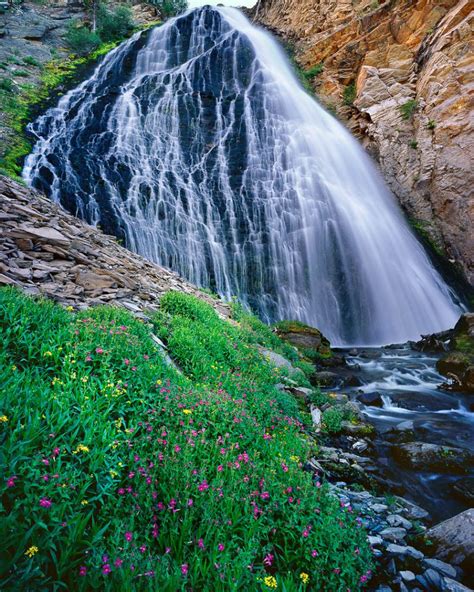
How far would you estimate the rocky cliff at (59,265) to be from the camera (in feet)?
16.2

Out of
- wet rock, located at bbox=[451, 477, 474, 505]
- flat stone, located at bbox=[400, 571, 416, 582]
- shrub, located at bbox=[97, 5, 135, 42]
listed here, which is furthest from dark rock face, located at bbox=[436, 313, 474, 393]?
shrub, located at bbox=[97, 5, 135, 42]

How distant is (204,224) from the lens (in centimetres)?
1484

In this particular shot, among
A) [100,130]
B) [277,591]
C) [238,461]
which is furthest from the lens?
[100,130]

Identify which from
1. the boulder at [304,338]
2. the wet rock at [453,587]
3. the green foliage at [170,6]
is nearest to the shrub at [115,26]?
the green foliage at [170,6]

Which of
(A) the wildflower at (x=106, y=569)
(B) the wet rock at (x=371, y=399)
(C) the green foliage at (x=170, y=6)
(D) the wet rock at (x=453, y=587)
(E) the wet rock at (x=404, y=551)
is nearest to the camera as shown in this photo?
(A) the wildflower at (x=106, y=569)

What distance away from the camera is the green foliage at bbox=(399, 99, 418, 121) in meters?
19.5

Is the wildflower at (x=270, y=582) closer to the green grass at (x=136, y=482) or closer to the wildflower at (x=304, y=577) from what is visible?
the green grass at (x=136, y=482)

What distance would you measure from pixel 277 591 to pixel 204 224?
13913mm

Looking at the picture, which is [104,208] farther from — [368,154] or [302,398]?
[368,154]

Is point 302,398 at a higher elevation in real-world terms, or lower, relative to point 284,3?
lower

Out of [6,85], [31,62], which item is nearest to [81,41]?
[31,62]

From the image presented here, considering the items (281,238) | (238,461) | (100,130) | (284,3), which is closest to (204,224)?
(281,238)

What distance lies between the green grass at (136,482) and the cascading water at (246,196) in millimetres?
9943

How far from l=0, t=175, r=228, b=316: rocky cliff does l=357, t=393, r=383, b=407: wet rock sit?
192 inches
